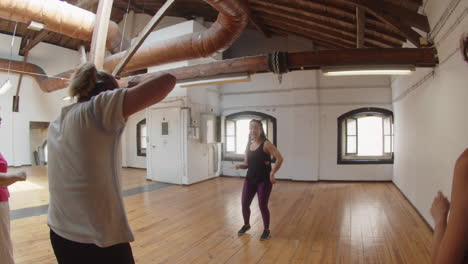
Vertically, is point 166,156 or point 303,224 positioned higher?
point 166,156

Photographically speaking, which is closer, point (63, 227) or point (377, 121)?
point (63, 227)

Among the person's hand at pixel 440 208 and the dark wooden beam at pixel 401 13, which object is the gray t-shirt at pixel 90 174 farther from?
the dark wooden beam at pixel 401 13

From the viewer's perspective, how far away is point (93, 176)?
37.7 inches

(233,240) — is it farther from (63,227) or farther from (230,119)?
(230,119)

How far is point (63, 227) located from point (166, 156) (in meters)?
7.11

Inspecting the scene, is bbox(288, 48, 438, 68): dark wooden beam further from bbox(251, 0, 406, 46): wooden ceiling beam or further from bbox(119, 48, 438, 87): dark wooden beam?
bbox(251, 0, 406, 46): wooden ceiling beam

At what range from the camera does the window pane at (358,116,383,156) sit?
783cm

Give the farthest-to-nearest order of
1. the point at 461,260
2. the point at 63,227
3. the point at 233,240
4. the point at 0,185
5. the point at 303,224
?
the point at 303,224 < the point at 233,240 < the point at 0,185 < the point at 63,227 < the point at 461,260

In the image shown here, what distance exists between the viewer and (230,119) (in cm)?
908

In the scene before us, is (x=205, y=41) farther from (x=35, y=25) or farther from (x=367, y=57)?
(x=367, y=57)

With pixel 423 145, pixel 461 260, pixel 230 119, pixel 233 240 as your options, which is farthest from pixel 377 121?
pixel 461 260

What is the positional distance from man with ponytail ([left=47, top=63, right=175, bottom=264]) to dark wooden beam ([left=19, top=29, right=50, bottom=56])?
33.0ft

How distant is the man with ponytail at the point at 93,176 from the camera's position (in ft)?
3.10

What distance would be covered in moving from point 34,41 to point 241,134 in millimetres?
8082
